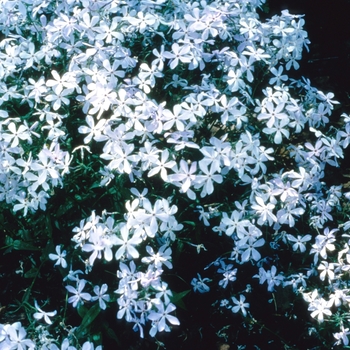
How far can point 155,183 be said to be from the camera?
123 inches

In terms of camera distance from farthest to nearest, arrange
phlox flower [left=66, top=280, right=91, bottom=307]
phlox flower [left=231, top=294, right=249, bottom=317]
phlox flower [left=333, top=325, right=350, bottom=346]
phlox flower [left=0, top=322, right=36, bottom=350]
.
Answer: phlox flower [left=231, top=294, right=249, bottom=317]
phlox flower [left=333, top=325, right=350, bottom=346]
phlox flower [left=66, top=280, right=91, bottom=307]
phlox flower [left=0, top=322, right=36, bottom=350]

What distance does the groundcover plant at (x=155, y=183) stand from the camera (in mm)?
2588

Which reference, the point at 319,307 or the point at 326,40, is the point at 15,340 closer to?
the point at 319,307

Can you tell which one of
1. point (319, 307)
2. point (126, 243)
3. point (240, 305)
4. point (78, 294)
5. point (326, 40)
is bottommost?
point (240, 305)

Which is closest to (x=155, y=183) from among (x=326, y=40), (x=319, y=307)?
(x=319, y=307)

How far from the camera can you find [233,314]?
3.29 m

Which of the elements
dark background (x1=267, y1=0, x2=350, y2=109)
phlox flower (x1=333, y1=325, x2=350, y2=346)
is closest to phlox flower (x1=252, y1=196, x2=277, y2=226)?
phlox flower (x1=333, y1=325, x2=350, y2=346)

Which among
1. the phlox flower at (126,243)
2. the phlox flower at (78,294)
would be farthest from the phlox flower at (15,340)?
the phlox flower at (126,243)

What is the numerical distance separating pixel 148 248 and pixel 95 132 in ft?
2.21

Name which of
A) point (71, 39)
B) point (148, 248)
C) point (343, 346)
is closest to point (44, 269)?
point (148, 248)

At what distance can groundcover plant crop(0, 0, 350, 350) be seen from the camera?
259cm

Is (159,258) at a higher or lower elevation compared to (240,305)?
higher

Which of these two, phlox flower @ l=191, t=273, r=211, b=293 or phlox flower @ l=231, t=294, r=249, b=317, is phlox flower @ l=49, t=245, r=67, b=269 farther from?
phlox flower @ l=231, t=294, r=249, b=317

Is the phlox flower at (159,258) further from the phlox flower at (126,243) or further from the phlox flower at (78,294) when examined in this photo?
the phlox flower at (78,294)
